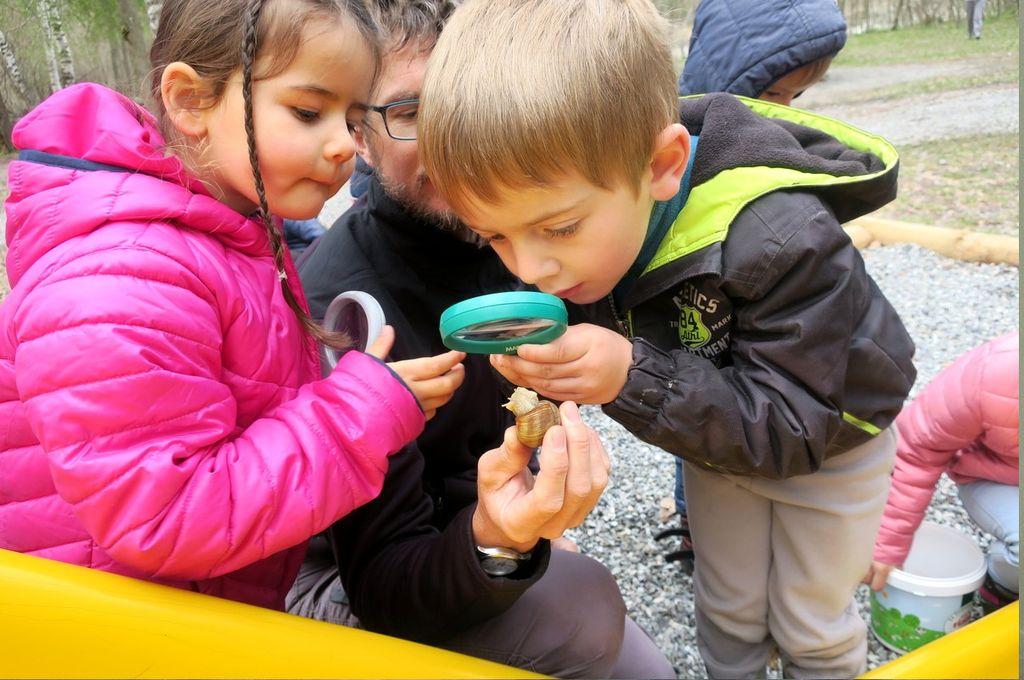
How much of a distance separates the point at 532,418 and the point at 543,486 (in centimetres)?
11

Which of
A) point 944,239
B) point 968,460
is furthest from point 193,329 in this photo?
point 944,239

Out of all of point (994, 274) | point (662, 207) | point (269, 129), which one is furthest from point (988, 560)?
point (994, 274)

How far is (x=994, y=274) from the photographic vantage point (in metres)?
4.77

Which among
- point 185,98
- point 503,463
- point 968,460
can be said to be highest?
point 185,98

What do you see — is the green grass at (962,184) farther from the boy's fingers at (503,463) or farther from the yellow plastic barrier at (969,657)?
the boy's fingers at (503,463)

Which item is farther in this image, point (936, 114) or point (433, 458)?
point (936, 114)

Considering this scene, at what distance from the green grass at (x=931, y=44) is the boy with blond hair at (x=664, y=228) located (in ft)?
37.6

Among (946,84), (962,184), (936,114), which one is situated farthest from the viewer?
(946,84)

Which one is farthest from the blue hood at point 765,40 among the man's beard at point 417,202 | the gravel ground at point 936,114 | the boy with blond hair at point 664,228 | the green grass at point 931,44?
the green grass at point 931,44

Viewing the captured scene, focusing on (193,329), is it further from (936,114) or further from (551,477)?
(936,114)

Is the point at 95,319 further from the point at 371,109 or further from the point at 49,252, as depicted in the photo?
the point at 371,109

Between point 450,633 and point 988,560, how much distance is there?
1.79 m

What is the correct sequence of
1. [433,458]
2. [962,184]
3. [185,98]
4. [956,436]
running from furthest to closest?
1. [962,184]
2. [956,436]
3. [433,458]
4. [185,98]

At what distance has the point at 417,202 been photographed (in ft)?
5.71
